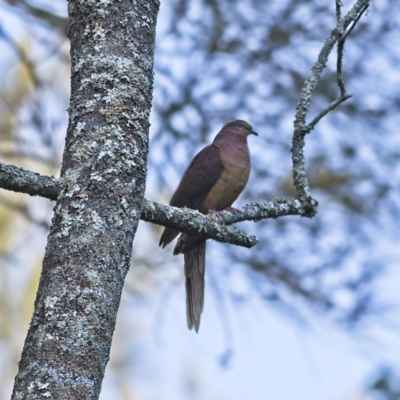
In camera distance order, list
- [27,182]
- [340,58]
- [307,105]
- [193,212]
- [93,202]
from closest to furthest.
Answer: [93,202]
[27,182]
[193,212]
[340,58]
[307,105]

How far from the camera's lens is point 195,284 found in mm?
3654

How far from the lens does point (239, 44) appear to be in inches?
158

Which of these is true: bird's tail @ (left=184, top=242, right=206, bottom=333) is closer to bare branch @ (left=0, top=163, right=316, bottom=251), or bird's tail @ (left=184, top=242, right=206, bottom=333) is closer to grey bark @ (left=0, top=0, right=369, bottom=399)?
bare branch @ (left=0, top=163, right=316, bottom=251)

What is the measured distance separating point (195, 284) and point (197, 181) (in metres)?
0.51

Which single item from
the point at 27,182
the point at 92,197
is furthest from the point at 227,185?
the point at 92,197

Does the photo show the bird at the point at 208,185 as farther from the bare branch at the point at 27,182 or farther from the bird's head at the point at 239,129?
the bare branch at the point at 27,182

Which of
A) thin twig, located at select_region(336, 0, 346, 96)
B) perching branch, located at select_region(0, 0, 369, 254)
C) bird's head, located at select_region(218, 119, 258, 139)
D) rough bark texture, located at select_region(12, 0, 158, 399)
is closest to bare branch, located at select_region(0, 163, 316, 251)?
perching branch, located at select_region(0, 0, 369, 254)

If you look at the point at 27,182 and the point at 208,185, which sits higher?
the point at 208,185

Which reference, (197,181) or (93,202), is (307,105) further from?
(197,181)

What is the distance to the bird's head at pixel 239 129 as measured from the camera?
4087 mm

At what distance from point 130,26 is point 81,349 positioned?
0.64 m

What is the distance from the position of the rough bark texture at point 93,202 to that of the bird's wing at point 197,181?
2.25m

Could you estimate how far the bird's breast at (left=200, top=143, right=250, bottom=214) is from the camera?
3.81m

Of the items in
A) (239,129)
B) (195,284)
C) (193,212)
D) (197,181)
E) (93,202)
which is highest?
(239,129)
